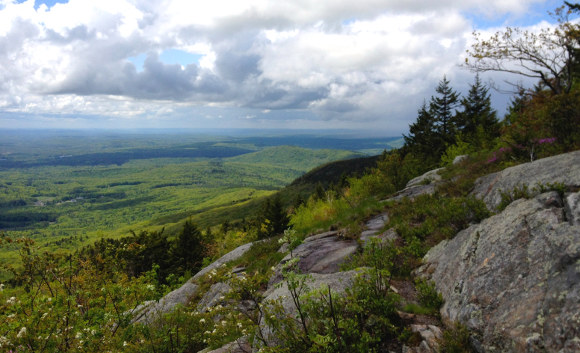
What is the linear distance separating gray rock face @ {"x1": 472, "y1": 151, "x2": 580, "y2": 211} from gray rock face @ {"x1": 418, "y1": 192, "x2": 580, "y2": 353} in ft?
4.68

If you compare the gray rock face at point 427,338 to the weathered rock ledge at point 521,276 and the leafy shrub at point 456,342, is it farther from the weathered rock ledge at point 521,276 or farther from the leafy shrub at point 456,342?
the weathered rock ledge at point 521,276

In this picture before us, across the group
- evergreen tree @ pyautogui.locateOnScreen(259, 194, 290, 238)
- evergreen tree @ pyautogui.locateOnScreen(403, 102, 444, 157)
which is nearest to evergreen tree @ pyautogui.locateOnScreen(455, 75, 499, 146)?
evergreen tree @ pyautogui.locateOnScreen(403, 102, 444, 157)

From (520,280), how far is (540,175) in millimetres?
5600

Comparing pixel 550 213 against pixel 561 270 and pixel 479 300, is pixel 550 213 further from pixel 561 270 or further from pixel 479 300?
pixel 479 300

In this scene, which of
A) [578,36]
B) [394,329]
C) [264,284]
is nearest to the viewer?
[394,329]

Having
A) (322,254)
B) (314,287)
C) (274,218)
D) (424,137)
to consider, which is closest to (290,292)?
(314,287)

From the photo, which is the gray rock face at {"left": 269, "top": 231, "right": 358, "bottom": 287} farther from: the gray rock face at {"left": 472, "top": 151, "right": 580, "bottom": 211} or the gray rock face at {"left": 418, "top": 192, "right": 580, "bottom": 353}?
the gray rock face at {"left": 472, "top": 151, "right": 580, "bottom": 211}

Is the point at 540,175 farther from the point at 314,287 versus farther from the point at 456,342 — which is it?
the point at 314,287

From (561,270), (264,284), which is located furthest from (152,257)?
(561,270)

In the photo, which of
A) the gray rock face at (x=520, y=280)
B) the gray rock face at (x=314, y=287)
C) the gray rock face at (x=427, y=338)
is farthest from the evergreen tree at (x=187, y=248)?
the gray rock face at (x=427, y=338)

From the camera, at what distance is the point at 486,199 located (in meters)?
10.5

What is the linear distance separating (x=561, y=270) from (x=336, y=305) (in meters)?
3.89

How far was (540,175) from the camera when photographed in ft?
29.0

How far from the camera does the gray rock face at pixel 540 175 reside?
772 cm
